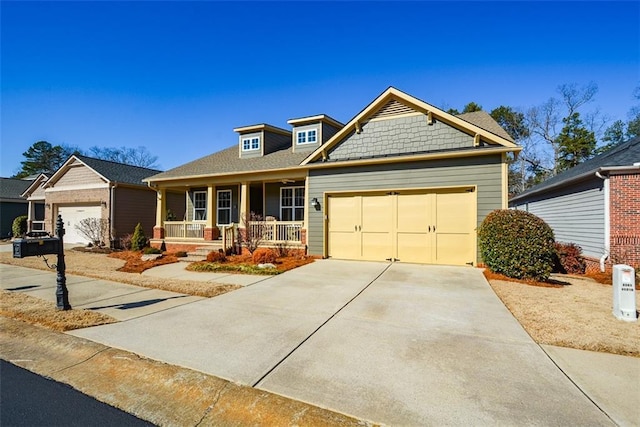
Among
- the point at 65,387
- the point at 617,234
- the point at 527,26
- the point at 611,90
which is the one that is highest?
the point at 611,90

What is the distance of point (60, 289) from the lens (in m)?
5.57

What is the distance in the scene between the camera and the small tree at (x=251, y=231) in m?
12.5

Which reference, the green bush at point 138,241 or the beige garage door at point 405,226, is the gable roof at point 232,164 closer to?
the green bush at point 138,241

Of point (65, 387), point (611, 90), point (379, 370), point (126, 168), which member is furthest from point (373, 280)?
point (611, 90)

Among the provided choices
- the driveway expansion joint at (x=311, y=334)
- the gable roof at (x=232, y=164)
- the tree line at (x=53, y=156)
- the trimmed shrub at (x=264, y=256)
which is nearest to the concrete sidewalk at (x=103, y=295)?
the driveway expansion joint at (x=311, y=334)

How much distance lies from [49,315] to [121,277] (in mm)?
3599

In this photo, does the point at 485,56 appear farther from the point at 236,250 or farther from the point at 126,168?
the point at 126,168

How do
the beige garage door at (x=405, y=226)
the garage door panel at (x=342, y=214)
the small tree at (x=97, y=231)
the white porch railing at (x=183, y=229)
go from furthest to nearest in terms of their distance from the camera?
the small tree at (x=97, y=231)
the white porch railing at (x=183, y=229)
the garage door panel at (x=342, y=214)
the beige garage door at (x=405, y=226)

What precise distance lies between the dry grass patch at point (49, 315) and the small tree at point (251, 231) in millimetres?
6929

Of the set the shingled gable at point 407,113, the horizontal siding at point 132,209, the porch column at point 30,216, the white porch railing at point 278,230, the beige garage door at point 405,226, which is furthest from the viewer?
the porch column at point 30,216

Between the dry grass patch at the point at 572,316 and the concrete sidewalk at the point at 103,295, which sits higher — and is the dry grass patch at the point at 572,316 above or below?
above

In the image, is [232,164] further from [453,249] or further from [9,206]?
[9,206]

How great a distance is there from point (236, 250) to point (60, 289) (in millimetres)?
7522

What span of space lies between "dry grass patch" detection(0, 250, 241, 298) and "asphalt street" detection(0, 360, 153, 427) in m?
3.44
